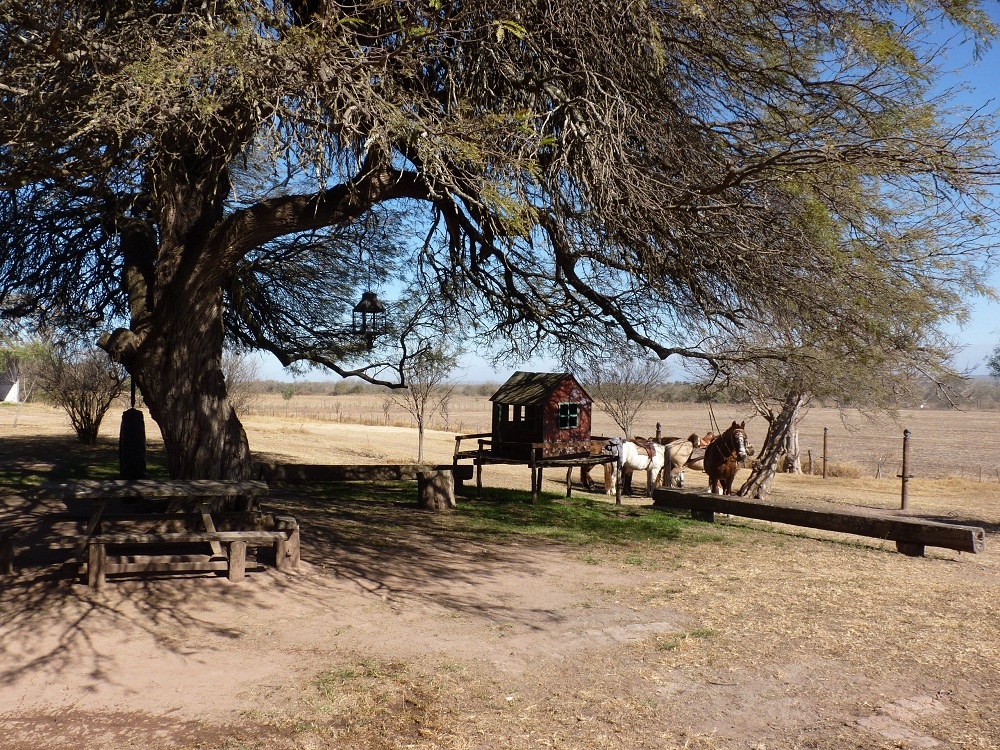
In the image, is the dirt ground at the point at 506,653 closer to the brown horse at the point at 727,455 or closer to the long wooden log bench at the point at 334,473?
the long wooden log bench at the point at 334,473

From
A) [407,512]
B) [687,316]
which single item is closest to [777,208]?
[687,316]

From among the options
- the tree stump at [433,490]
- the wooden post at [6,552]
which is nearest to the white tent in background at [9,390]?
the tree stump at [433,490]

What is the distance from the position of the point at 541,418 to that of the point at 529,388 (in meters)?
0.98

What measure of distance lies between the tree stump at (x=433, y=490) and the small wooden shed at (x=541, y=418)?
2495mm

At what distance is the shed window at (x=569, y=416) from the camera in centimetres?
1602

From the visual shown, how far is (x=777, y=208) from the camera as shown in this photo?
7371mm

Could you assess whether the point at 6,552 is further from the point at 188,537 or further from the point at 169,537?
the point at 188,537

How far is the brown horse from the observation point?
16.1 metres

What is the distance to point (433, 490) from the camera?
12.9 meters

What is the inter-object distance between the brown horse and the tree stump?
6121 mm

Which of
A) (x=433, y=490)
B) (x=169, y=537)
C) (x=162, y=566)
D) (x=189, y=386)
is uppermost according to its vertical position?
(x=189, y=386)

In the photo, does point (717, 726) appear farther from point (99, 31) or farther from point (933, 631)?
point (99, 31)

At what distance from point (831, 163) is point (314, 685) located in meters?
5.55

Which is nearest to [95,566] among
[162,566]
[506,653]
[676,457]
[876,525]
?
[162,566]
